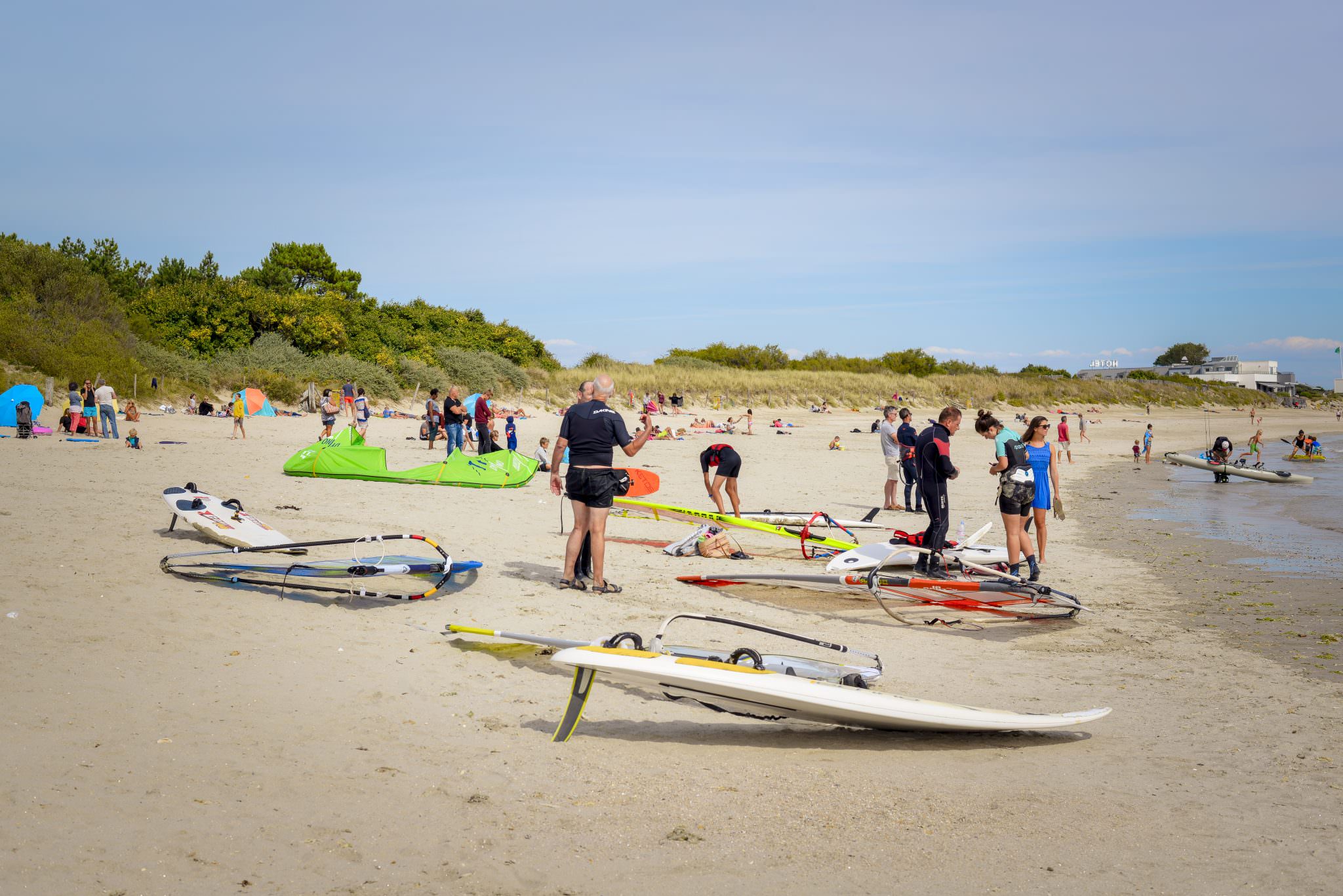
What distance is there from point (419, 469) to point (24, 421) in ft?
34.5

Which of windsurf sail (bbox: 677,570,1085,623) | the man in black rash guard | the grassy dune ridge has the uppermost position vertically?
the grassy dune ridge

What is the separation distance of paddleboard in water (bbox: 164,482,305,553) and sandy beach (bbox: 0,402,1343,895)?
1.30 ft

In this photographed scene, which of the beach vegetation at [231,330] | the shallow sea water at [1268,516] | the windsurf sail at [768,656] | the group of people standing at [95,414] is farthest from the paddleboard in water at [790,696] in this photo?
the beach vegetation at [231,330]

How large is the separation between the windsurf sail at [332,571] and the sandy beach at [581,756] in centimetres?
15

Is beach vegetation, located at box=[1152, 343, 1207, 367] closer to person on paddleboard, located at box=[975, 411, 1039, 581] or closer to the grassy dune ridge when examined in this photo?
the grassy dune ridge

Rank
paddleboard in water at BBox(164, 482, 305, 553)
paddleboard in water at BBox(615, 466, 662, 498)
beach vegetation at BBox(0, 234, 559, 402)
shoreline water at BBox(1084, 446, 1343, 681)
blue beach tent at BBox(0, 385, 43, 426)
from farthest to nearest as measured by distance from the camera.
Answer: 1. beach vegetation at BBox(0, 234, 559, 402)
2. blue beach tent at BBox(0, 385, 43, 426)
3. paddleboard in water at BBox(615, 466, 662, 498)
4. paddleboard in water at BBox(164, 482, 305, 553)
5. shoreline water at BBox(1084, 446, 1343, 681)

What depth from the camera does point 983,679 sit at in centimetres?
580

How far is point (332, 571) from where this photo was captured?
701cm

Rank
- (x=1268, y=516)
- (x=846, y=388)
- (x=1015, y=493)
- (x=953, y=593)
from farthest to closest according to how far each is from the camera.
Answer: (x=846, y=388) → (x=1268, y=516) → (x=1015, y=493) → (x=953, y=593)

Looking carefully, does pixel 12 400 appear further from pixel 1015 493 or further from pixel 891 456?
pixel 1015 493

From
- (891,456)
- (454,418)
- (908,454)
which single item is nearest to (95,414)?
(454,418)

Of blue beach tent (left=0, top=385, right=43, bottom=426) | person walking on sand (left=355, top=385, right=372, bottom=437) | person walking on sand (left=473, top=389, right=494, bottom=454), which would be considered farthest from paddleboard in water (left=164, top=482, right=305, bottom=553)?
blue beach tent (left=0, top=385, right=43, bottom=426)

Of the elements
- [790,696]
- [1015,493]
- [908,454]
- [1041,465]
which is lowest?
[790,696]

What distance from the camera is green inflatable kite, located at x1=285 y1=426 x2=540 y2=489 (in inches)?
556
